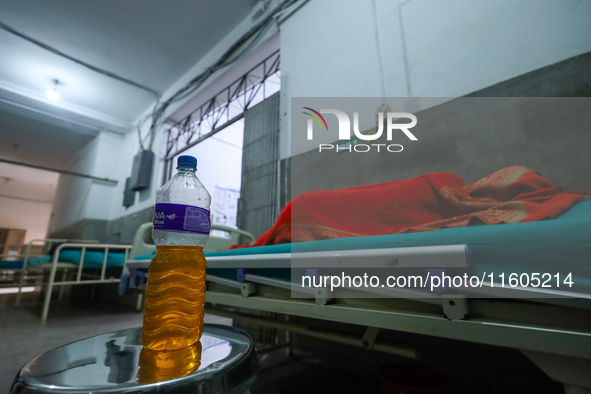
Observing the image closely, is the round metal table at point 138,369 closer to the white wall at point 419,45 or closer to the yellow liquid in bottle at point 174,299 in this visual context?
the yellow liquid in bottle at point 174,299

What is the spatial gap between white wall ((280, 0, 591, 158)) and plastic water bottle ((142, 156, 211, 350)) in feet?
4.77

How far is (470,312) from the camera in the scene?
62 cm

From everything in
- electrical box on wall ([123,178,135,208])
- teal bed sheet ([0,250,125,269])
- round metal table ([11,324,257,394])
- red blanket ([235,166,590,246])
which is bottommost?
round metal table ([11,324,257,394])

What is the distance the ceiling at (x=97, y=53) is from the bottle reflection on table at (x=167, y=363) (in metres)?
3.35

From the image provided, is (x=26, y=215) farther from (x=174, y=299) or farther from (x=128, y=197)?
(x=174, y=299)

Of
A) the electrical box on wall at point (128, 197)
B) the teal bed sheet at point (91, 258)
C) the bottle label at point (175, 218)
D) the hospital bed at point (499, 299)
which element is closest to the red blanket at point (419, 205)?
the hospital bed at point (499, 299)

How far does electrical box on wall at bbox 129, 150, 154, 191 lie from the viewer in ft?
14.0

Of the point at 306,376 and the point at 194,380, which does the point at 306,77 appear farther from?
the point at 194,380

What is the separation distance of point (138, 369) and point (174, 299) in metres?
0.29

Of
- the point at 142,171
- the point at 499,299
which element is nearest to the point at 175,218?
the point at 499,299

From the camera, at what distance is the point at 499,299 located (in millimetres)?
596

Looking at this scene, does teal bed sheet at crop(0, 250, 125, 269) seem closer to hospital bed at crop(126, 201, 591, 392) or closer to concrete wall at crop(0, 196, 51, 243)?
A: hospital bed at crop(126, 201, 591, 392)

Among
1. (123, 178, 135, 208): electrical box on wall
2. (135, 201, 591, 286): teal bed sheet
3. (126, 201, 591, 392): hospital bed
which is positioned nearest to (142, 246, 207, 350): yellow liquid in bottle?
(126, 201, 591, 392): hospital bed

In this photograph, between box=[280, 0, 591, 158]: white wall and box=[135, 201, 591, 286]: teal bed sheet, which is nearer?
box=[135, 201, 591, 286]: teal bed sheet
